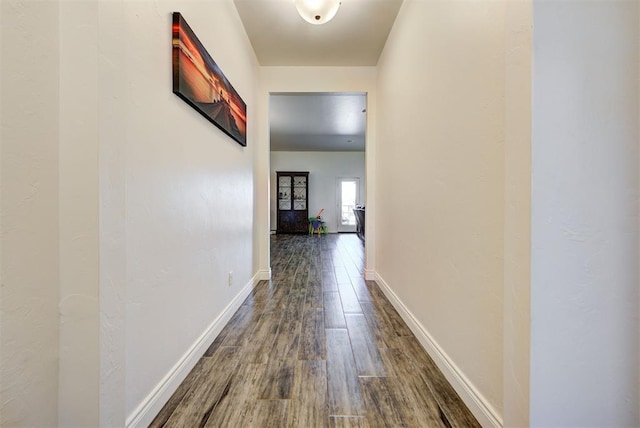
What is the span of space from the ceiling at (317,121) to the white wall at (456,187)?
182cm

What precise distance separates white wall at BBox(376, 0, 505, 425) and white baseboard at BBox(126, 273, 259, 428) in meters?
1.34

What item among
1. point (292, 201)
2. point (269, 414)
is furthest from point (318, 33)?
point (292, 201)

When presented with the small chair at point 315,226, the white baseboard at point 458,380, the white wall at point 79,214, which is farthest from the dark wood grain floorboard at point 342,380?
the small chair at point 315,226

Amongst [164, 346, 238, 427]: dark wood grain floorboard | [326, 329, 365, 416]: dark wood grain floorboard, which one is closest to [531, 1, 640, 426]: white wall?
[326, 329, 365, 416]: dark wood grain floorboard

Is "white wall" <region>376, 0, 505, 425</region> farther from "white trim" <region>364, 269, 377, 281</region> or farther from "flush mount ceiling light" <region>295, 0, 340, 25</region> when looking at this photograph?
"white trim" <region>364, 269, 377, 281</region>

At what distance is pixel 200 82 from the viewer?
152 centimetres

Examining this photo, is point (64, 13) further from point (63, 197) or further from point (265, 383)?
point (265, 383)

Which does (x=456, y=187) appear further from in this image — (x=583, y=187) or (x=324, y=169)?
(x=324, y=169)

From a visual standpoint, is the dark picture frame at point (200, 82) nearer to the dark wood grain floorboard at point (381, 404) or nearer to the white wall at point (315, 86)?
the white wall at point (315, 86)

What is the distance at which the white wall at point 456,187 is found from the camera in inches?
40.9

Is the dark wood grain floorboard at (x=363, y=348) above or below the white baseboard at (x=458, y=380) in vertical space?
below

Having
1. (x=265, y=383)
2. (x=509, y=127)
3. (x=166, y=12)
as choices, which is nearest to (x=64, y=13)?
(x=166, y=12)

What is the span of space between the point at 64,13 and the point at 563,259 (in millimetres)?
1640

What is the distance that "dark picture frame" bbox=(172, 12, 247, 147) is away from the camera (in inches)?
50.9
